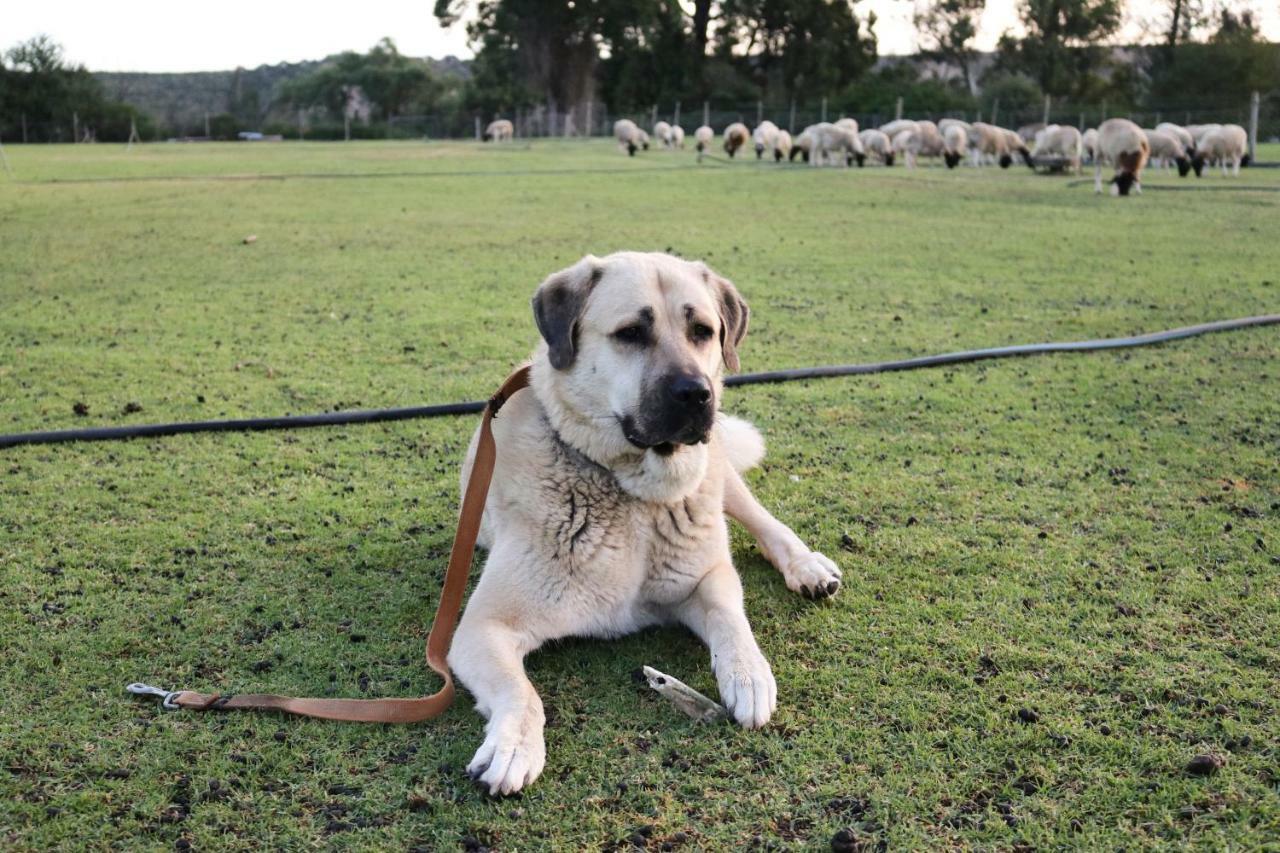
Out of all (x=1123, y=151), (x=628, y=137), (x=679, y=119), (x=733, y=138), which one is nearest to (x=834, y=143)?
(x=733, y=138)

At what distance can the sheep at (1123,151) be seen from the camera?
21625 mm

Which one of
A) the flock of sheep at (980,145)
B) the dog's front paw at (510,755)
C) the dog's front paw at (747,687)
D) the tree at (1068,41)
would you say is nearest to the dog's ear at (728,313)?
the dog's front paw at (747,687)

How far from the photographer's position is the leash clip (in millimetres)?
3059

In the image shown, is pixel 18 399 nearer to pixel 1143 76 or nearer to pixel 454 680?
pixel 454 680

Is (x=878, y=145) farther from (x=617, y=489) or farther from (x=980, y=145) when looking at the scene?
(x=617, y=489)

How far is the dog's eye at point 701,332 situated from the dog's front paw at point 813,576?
2.86ft

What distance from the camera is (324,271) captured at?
1116 cm

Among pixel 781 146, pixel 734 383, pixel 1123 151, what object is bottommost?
pixel 734 383

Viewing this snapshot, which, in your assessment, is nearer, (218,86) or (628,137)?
(628,137)

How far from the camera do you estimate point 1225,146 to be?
29.5 metres

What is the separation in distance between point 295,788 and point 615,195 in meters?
19.5

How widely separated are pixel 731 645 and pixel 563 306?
4.29ft

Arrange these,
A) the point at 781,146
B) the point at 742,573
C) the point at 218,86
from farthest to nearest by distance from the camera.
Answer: the point at 218,86 → the point at 781,146 → the point at 742,573

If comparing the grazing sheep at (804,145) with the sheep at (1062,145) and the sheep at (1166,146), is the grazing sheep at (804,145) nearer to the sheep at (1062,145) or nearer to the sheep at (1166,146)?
the sheep at (1062,145)
